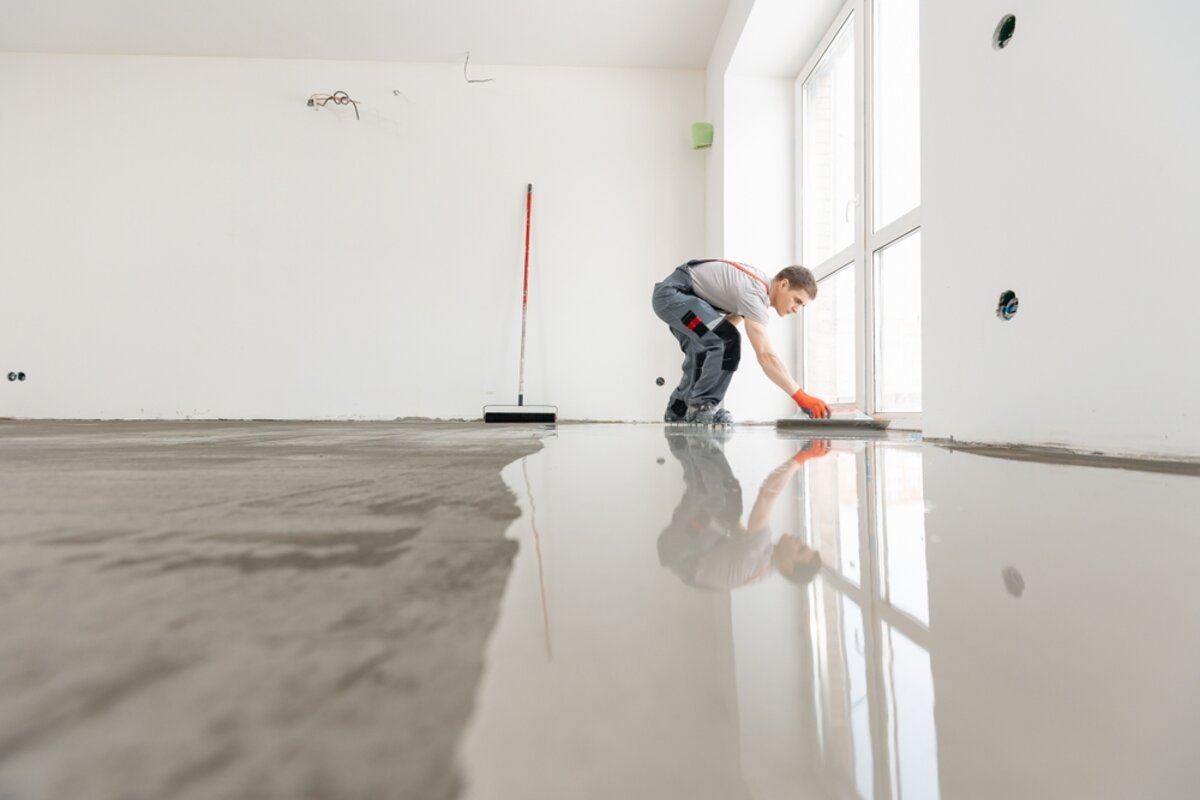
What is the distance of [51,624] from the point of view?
216 millimetres

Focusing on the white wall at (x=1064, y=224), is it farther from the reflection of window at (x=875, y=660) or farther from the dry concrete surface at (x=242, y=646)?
the dry concrete surface at (x=242, y=646)

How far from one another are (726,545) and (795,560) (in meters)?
0.04

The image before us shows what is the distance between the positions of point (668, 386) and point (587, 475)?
12.9 feet

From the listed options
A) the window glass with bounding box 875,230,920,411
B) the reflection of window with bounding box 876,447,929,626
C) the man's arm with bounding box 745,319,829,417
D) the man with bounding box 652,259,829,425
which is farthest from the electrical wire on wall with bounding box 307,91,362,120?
the reflection of window with bounding box 876,447,929,626

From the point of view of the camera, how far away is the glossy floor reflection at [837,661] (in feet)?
0.48

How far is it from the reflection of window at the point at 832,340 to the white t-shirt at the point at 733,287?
0.70m

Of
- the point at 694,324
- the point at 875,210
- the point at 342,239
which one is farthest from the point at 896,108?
the point at 342,239

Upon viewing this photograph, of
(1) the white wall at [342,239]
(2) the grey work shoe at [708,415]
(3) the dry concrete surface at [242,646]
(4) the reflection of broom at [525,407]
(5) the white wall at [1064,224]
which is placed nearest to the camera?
(3) the dry concrete surface at [242,646]

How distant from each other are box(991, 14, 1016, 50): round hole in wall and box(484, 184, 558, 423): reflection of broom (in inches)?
121

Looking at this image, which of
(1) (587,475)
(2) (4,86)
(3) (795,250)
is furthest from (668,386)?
(2) (4,86)

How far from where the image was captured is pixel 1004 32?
155cm

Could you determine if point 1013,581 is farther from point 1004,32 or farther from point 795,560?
point 1004,32

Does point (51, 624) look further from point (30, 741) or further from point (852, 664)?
point (852, 664)

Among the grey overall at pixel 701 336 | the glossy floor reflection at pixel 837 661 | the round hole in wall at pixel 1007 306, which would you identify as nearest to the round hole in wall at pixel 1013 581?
the glossy floor reflection at pixel 837 661
